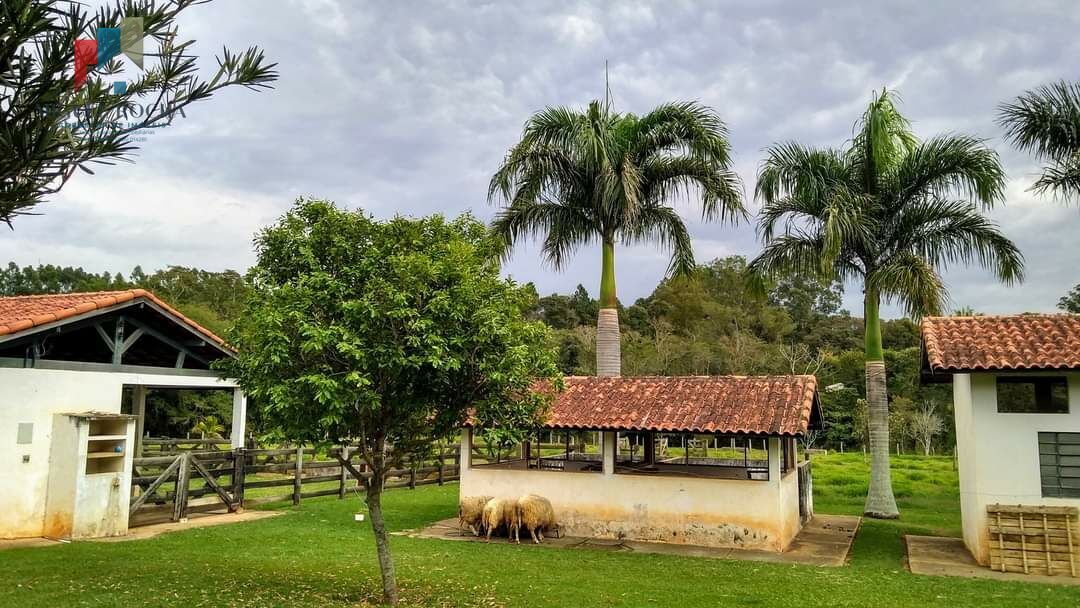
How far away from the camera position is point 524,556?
12.6 metres

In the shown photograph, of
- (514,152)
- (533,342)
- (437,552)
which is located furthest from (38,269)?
(533,342)

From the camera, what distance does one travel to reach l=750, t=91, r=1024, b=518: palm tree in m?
16.9

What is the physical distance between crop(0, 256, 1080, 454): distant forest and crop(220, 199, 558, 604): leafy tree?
1207 cm

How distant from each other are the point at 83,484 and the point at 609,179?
12.7 m

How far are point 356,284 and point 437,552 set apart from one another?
20.1 feet

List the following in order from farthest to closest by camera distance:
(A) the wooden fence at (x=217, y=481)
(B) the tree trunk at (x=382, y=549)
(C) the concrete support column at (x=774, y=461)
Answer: (A) the wooden fence at (x=217, y=481)
(C) the concrete support column at (x=774, y=461)
(B) the tree trunk at (x=382, y=549)

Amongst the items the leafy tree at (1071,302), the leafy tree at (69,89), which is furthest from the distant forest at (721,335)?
the leafy tree at (69,89)

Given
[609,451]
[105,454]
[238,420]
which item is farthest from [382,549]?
[238,420]

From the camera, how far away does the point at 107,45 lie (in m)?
4.11

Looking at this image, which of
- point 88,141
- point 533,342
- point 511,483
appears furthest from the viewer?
point 511,483

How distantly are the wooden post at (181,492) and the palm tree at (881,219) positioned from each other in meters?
14.0

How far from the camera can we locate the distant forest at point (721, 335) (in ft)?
123

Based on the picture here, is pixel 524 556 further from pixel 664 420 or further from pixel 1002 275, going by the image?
pixel 1002 275

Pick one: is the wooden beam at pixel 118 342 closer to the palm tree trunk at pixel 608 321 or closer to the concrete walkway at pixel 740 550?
the concrete walkway at pixel 740 550
